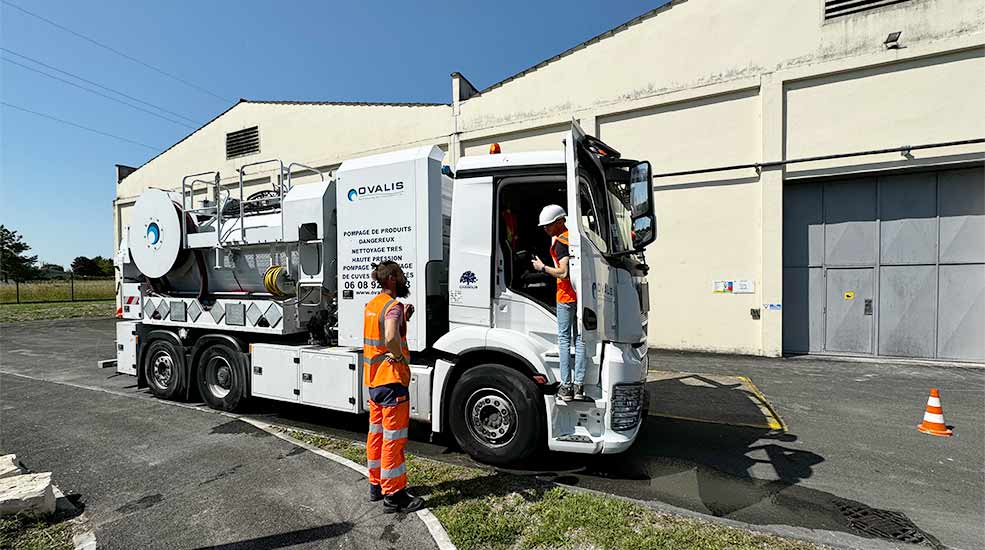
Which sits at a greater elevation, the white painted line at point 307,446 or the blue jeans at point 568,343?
the blue jeans at point 568,343

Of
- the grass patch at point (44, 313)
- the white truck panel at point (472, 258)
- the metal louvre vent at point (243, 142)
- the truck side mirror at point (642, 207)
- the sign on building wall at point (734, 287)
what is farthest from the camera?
the grass patch at point (44, 313)

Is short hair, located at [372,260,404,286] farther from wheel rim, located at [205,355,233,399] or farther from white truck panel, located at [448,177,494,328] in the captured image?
wheel rim, located at [205,355,233,399]

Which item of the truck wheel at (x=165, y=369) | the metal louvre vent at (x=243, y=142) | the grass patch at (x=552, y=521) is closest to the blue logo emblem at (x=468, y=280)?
the grass patch at (x=552, y=521)

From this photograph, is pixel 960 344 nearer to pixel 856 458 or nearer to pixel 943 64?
pixel 943 64

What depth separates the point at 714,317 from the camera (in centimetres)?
1053

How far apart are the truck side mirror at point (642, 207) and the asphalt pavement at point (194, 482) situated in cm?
279

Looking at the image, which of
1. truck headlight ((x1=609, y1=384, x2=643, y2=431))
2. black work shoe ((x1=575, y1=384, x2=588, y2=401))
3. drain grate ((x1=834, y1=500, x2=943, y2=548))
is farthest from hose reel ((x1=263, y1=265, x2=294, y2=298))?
drain grate ((x1=834, y1=500, x2=943, y2=548))

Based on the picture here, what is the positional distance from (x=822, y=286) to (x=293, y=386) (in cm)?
1098

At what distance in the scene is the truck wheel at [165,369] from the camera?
654cm

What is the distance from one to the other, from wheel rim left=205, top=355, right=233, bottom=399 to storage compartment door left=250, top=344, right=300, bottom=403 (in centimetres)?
55

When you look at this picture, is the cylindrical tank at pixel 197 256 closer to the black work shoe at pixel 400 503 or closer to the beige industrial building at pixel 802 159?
the black work shoe at pixel 400 503

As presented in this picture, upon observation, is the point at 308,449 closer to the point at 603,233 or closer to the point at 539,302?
the point at 539,302

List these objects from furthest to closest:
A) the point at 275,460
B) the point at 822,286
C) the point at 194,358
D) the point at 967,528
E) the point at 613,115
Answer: the point at 613,115 → the point at 822,286 → the point at 194,358 → the point at 275,460 → the point at 967,528

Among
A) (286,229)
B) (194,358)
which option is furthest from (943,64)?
(194,358)
